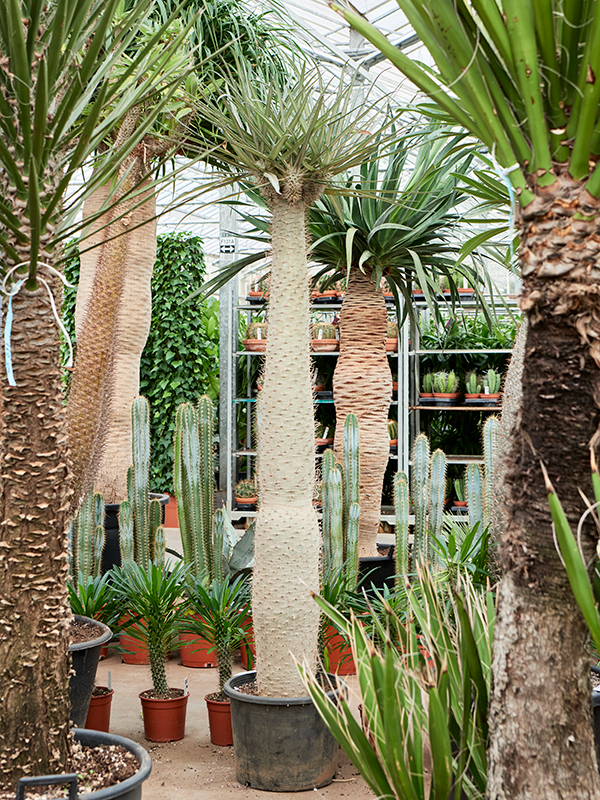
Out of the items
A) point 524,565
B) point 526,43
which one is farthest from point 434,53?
point 524,565

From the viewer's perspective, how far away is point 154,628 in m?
2.52

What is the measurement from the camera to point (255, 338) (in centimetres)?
640

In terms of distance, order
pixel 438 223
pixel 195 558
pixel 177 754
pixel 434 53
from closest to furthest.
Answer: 1. pixel 434 53
2. pixel 177 754
3. pixel 195 558
4. pixel 438 223

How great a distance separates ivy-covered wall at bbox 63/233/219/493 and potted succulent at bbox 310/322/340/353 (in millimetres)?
1417

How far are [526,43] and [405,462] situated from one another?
17.4 ft

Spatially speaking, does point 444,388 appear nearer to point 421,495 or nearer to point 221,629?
point 421,495

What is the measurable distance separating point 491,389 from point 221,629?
4.12 m

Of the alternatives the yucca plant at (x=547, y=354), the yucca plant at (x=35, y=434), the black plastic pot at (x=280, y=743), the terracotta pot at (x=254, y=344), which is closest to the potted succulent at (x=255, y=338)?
the terracotta pot at (x=254, y=344)

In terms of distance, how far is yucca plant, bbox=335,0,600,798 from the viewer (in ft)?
2.88

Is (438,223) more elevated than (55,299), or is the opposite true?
Answer: (438,223)

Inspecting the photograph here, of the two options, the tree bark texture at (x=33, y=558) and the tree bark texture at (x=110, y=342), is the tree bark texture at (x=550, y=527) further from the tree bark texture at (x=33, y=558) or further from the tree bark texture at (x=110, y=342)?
the tree bark texture at (x=110, y=342)

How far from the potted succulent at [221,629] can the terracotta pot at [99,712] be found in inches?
14.0

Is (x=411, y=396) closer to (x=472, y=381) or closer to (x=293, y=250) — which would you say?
(x=472, y=381)

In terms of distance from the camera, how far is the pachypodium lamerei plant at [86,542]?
3.07 metres
